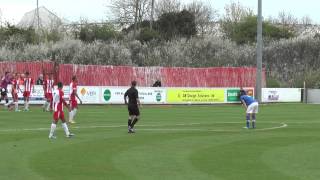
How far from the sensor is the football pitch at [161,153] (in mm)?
12852

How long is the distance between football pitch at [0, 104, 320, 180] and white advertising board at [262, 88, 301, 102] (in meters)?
28.2

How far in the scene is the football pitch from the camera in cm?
1285

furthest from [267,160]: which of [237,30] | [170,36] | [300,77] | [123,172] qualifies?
[237,30]

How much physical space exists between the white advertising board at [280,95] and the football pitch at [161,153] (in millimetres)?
28162

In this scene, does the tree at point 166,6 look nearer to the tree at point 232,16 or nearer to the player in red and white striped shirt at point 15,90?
the tree at point 232,16

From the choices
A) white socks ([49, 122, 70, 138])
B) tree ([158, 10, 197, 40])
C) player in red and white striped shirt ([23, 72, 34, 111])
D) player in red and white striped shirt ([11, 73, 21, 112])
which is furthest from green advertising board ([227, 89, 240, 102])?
tree ([158, 10, 197, 40])

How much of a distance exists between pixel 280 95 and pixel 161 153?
39281 millimetres

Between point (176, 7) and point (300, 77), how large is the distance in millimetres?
37475

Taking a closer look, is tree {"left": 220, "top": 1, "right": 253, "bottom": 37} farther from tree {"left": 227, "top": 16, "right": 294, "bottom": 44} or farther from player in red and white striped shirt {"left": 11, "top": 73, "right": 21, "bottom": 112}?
player in red and white striped shirt {"left": 11, "top": 73, "right": 21, "bottom": 112}

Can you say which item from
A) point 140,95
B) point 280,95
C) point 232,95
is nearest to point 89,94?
point 140,95

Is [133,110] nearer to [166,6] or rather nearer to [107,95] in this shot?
[107,95]

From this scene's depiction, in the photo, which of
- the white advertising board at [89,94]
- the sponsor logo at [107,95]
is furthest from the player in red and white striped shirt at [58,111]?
the sponsor logo at [107,95]

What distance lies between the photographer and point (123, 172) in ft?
42.6

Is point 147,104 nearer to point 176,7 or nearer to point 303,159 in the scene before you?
point 303,159
